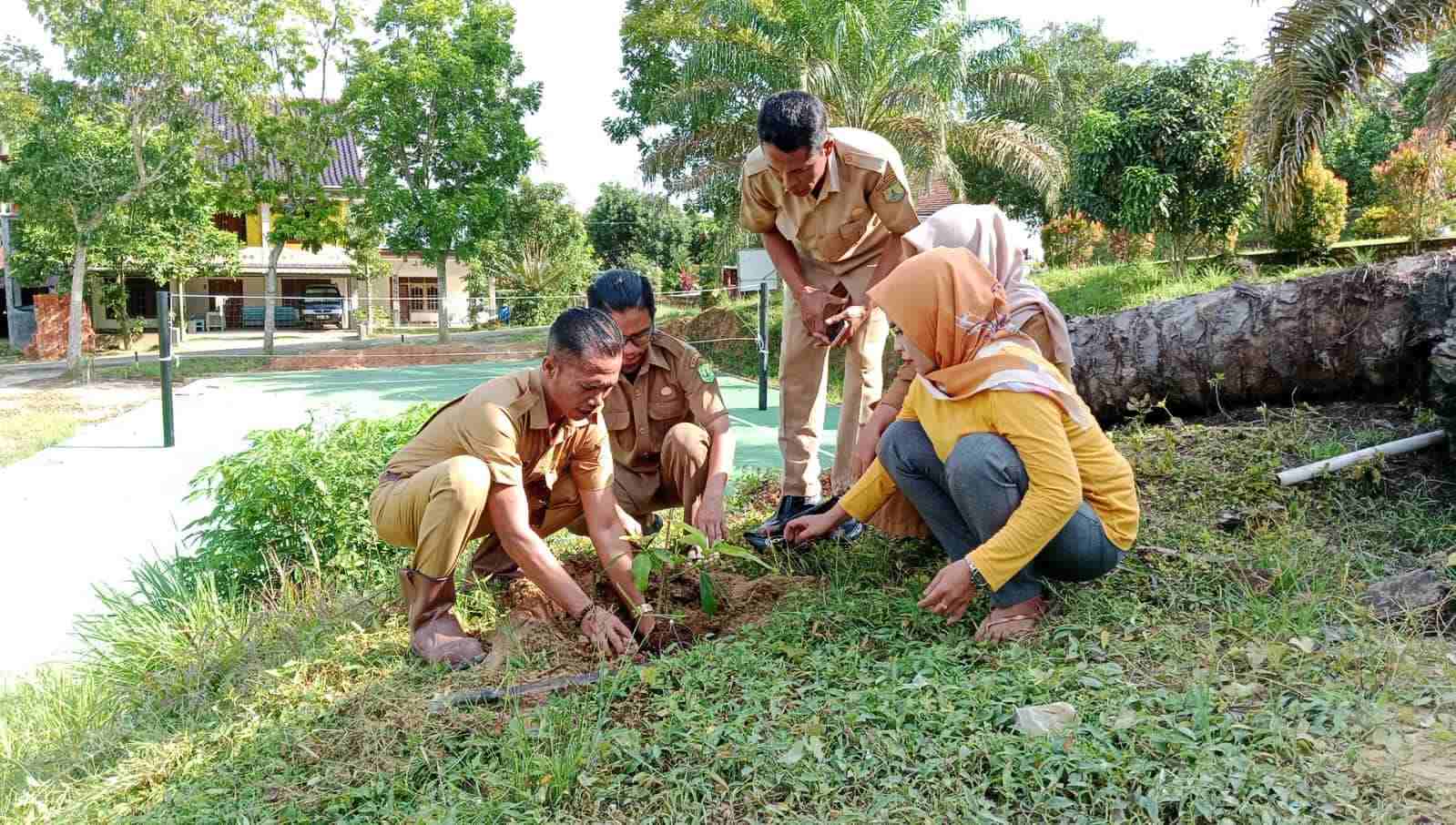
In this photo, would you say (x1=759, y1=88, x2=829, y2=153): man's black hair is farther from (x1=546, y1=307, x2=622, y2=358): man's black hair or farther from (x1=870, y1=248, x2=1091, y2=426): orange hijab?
(x1=546, y1=307, x2=622, y2=358): man's black hair

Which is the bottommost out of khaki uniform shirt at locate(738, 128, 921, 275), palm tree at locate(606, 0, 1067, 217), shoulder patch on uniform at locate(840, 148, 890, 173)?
khaki uniform shirt at locate(738, 128, 921, 275)

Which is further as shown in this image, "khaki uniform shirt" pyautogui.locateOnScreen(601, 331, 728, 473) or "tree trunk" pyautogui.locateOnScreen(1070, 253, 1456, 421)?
"tree trunk" pyautogui.locateOnScreen(1070, 253, 1456, 421)

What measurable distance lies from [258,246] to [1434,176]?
31806 mm

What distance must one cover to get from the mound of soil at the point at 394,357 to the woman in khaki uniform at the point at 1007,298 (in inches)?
670

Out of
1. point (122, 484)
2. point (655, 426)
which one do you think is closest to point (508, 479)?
point (655, 426)

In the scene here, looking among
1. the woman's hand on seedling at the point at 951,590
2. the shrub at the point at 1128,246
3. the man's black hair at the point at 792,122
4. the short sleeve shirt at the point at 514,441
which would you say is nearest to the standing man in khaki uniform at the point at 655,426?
the short sleeve shirt at the point at 514,441

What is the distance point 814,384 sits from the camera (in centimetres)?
424

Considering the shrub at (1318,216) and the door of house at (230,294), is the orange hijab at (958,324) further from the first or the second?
the door of house at (230,294)

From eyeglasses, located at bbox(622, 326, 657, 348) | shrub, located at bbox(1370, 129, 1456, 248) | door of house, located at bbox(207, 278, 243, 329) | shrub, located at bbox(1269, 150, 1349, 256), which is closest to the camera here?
eyeglasses, located at bbox(622, 326, 657, 348)

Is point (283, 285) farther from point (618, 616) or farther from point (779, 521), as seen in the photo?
point (618, 616)

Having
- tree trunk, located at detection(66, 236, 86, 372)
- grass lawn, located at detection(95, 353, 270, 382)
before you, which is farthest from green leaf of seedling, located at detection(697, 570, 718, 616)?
tree trunk, located at detection(66, 236, 86, 372)

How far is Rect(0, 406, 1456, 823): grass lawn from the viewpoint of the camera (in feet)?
6.81

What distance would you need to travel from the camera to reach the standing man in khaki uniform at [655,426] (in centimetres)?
357

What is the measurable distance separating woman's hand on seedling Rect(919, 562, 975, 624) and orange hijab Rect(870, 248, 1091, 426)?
19.0 inches
